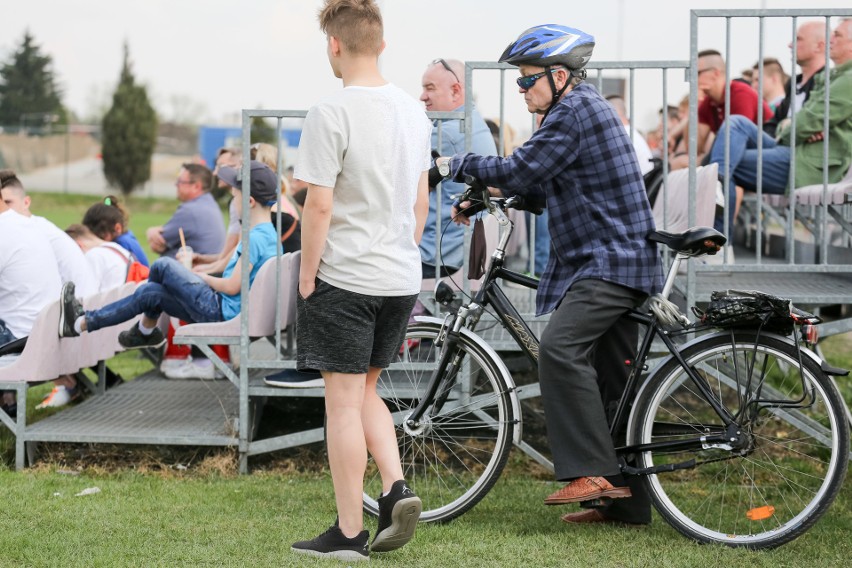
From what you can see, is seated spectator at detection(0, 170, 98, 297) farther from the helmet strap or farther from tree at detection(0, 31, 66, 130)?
tree at detection(0, 31, 66, 130)

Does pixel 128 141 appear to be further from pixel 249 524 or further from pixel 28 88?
pixel 249 524

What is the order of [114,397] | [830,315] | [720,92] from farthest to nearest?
[830,315] < [720,92] < [114,397]

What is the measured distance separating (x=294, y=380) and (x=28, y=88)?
80.5m

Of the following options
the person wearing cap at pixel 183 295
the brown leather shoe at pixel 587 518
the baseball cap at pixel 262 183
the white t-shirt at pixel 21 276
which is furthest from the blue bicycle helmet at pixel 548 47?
the white t-shirt at pixel 21 276

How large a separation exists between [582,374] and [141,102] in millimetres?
54951

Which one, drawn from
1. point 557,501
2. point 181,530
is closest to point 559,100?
point 557,501

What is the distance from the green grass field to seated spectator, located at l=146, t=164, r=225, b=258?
3.37 meters

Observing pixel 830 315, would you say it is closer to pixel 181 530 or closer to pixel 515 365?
pixel 515 365

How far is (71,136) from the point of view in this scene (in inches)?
2872

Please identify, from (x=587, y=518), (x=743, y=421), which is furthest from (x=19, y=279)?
(x=743, y=421)

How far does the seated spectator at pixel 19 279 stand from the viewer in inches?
262

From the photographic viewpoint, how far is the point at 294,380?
222 inches

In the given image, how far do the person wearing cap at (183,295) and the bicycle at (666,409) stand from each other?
117 cm

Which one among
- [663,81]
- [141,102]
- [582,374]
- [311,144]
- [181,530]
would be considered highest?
[141,102]
